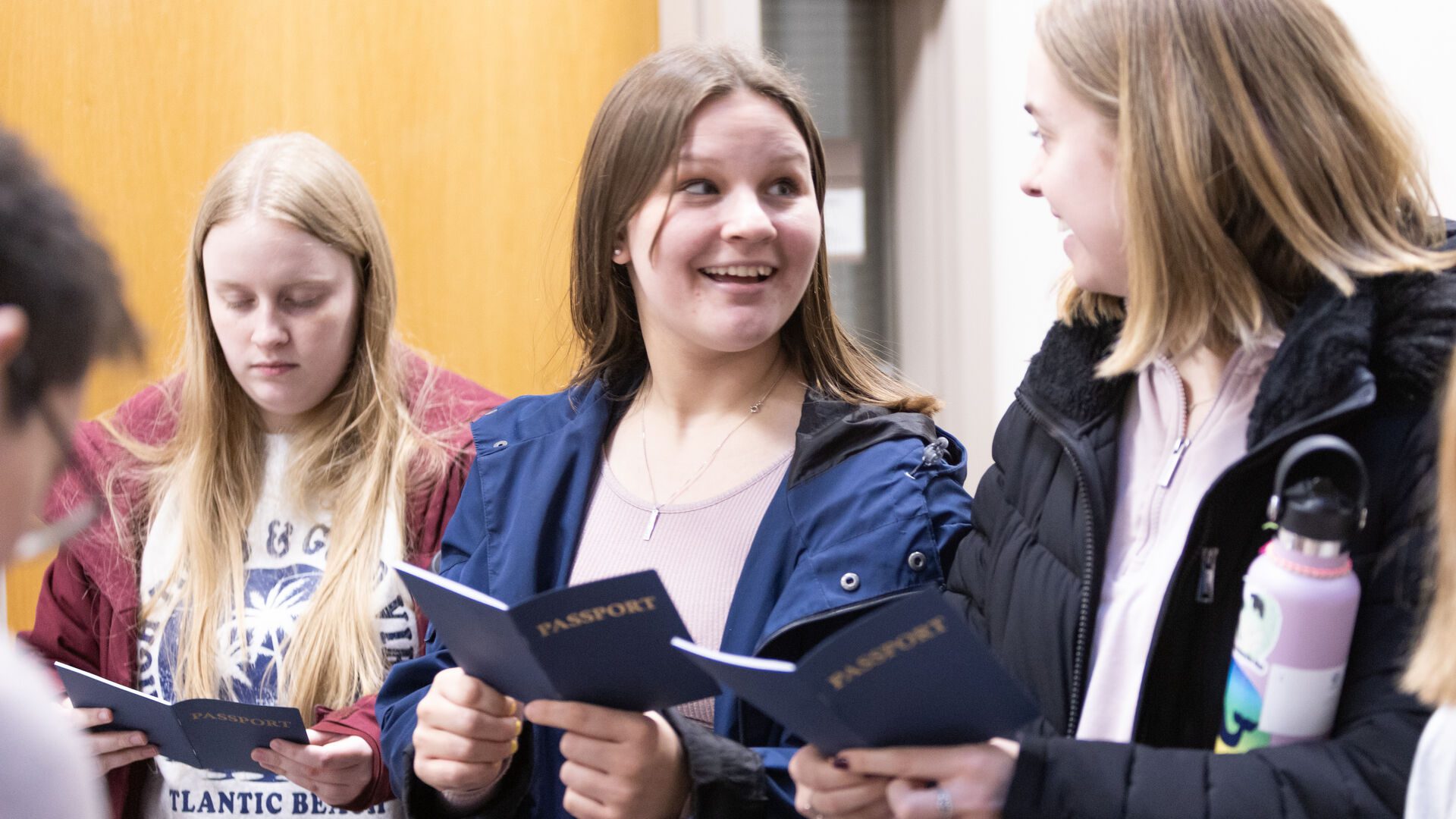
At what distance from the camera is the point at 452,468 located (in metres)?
1.98

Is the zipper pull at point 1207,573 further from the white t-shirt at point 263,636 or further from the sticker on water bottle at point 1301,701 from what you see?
the white t-shirt at point 263,636

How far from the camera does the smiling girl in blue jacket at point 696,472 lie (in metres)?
1.41

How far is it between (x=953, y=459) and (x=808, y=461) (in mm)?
202

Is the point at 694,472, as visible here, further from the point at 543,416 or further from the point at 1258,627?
the point at 1258,627

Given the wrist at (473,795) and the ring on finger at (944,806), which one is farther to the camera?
the wrist at (473,795)

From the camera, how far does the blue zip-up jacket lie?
1420 millimetres

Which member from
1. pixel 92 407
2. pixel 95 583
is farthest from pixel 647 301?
pixel 92 407

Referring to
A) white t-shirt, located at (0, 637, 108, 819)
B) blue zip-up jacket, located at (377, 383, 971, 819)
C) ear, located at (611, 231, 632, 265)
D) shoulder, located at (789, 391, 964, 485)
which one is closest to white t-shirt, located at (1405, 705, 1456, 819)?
blue zip-up jacket, located at (377, 383, 971, 819)

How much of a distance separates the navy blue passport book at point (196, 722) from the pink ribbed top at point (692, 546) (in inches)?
15.6

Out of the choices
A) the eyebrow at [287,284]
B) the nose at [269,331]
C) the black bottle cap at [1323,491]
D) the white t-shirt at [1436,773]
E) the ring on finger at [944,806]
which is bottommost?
the ring on finger at [944,806]

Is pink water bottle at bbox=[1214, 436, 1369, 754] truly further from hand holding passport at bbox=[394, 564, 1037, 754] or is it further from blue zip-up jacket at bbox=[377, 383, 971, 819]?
blue zip-up jacket at bbox=[377, 383, 971, 819]

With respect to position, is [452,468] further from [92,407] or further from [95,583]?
[92,407]

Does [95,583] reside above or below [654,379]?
below

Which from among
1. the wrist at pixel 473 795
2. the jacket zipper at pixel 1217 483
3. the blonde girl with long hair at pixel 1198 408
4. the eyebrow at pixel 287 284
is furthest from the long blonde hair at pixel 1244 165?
the eyebrow at pixel 287 284
